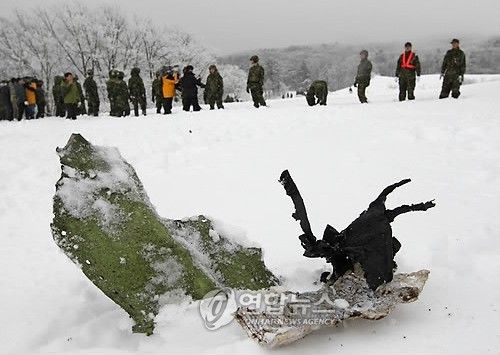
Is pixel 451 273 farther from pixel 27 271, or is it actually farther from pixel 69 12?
pixel 69 12

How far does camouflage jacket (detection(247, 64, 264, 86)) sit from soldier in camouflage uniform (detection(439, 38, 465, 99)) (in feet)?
15.7

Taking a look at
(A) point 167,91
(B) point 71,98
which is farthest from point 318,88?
(B) point 71,98

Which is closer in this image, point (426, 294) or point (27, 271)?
point (426, 294)

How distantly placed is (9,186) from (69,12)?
40508 mm

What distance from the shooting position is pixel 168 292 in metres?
3.32

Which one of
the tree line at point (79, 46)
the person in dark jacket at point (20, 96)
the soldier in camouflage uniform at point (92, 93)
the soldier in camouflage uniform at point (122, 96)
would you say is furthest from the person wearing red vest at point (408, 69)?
the tree line at point (79, 46)

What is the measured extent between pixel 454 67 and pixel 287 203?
25.8 feet

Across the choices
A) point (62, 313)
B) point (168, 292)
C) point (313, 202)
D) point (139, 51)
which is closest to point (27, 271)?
point (62, 313)

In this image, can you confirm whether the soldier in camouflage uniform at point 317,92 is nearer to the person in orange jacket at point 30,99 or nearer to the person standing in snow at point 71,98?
the person standing in snow at point 71,98

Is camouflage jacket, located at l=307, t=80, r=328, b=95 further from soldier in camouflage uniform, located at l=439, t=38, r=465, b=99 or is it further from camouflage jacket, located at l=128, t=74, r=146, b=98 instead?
camouflage jacket, located at l=128, t=74, r=146, b=98

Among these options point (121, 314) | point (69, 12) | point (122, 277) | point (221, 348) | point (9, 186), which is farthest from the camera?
point (69, 12)

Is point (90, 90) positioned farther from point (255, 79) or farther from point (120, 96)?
point (255, 79)

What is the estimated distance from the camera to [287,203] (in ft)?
19.2

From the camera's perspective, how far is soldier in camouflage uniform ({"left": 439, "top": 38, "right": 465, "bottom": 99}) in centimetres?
1163
